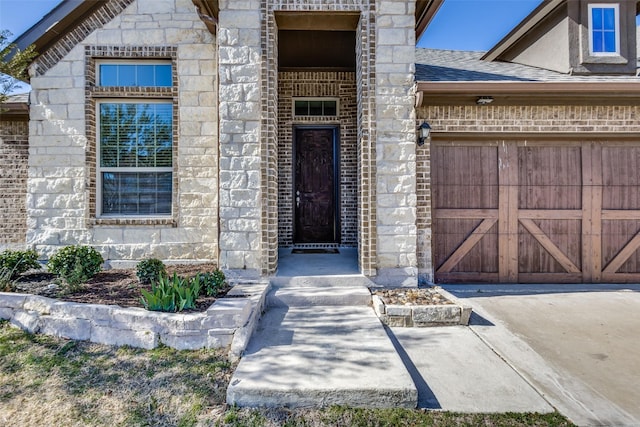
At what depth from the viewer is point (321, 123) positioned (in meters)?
6.61

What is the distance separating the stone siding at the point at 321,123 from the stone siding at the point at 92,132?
60.1 inches

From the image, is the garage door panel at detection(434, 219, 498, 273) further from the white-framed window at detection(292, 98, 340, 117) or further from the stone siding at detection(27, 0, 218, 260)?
the stone siding at detection(27, 0, 218, 260)

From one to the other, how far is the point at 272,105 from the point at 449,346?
3481 millimetres

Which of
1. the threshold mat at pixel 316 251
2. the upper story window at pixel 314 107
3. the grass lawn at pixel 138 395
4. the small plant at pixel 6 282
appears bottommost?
the grass lawn at pixel 138 395

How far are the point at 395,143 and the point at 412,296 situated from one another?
1.95 m

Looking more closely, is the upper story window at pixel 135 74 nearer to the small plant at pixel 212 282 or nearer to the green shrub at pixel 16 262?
the green shrub at pixel 16 262

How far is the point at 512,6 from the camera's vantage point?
7.27 m

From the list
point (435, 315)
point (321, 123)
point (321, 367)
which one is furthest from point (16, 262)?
point (435, 315)

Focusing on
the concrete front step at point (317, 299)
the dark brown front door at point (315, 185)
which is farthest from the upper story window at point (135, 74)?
the concrete front step at point (317, 299)

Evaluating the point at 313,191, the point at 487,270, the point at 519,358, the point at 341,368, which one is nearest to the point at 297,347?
the point at 341,368

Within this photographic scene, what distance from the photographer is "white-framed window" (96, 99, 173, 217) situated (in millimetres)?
5496

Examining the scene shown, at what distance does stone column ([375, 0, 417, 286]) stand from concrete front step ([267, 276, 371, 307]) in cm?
40

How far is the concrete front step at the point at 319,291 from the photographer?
404 cm

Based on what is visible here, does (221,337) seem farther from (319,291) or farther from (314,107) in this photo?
(314,107)
